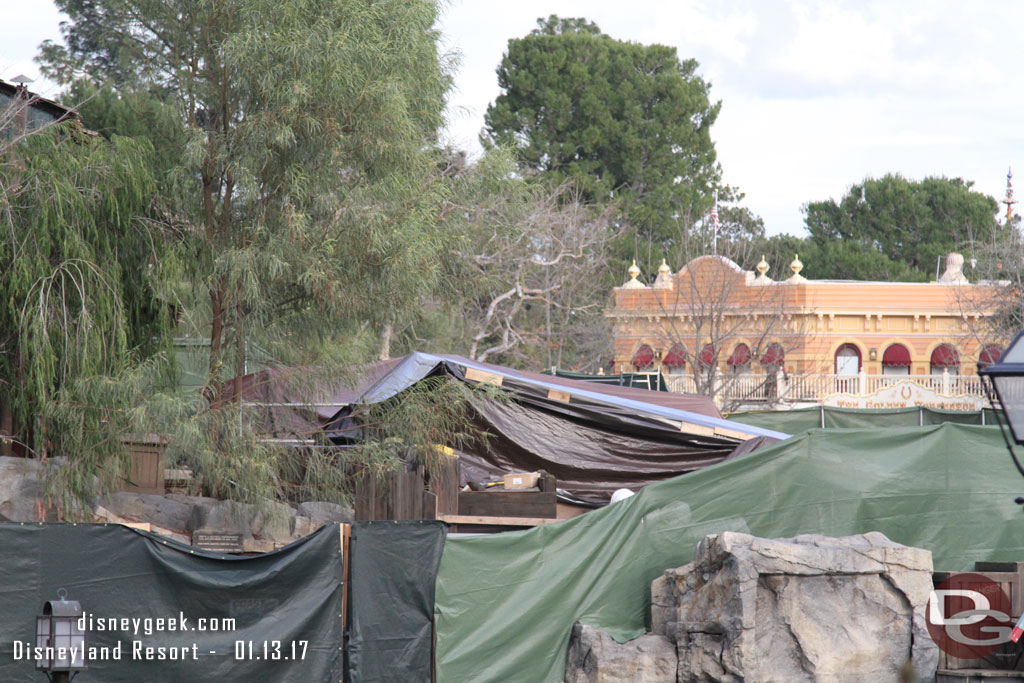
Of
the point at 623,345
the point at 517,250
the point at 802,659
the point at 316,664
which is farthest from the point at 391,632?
the point at 623,345

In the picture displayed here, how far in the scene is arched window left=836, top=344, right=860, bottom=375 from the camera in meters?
45.0

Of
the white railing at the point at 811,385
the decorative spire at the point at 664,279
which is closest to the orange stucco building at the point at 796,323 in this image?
the decorative spire at the point at 664,279

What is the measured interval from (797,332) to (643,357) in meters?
5.75

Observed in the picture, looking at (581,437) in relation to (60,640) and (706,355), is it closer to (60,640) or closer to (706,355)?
(60,640)

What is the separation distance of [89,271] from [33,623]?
3.91 meters

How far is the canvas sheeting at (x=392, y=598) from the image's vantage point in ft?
31.0

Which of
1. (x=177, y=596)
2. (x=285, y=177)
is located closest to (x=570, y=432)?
(x=285, y=177)

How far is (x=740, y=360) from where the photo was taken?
41969 millimetres

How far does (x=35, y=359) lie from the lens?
10.7 meters

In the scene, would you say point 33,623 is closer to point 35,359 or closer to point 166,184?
point 35,359

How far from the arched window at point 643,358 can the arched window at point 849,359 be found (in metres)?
7.57

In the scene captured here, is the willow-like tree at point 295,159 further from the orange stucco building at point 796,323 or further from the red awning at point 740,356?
the red awning at point 740,356

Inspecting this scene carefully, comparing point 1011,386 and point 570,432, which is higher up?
point 1011,386

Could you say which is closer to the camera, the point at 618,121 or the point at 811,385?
the point at 811,385
